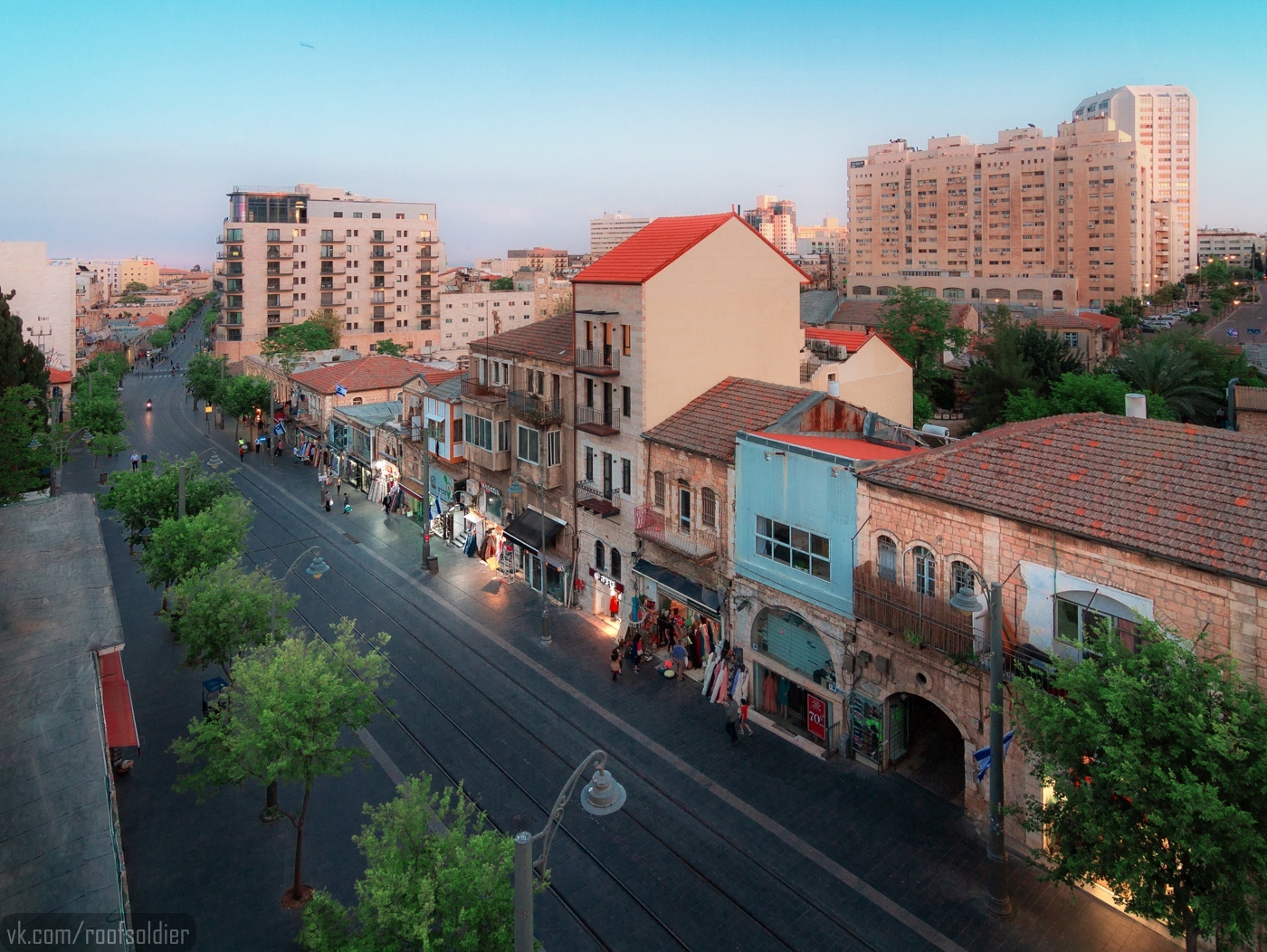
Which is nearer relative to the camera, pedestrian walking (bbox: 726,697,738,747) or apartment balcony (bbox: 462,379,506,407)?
pedestrian walking (bbox: 726,697,738,747)

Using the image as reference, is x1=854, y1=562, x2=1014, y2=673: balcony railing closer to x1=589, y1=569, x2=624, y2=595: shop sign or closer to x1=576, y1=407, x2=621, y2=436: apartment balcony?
x1=576, y1=407, x2=621, y2=436: apartment balcony

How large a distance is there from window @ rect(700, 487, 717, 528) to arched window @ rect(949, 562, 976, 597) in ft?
27.4

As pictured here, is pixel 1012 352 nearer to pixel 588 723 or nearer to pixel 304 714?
pixel 588 723

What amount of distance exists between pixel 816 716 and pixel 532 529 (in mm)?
15372

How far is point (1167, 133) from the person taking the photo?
197 m

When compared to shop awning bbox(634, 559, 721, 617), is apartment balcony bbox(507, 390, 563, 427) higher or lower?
higher

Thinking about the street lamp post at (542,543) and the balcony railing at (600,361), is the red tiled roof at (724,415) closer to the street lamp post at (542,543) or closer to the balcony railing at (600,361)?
the balcony railing at (600,361)

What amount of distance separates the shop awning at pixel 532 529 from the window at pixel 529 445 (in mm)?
2341

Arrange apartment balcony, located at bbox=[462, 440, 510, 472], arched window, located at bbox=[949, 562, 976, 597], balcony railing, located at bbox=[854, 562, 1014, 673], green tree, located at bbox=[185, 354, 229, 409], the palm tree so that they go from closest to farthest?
balcony railing, located at bbox=[854, 562, 1014, 673] → arched window, located at bbox=[949, 562, 976, 597] → apartment balcony, located at bbox=[462, 440, 510, 472] → the palm tree → green tree, located at bbox=[185, 354, 229, 409]

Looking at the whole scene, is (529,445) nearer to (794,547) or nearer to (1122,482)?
(794,547)

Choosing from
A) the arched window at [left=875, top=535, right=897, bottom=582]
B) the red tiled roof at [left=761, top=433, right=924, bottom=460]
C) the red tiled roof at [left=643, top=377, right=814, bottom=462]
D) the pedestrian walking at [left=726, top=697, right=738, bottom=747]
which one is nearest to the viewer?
the arched window at [left=875, top=535, right=897, bottom=582]

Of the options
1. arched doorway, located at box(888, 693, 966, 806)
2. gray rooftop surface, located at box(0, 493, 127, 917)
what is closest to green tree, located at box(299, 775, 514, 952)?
gray rooftop surface, located at box(0, 493, 127, 917)

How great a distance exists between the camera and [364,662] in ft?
56.4

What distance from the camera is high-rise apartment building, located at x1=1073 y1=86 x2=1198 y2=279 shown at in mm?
192500
